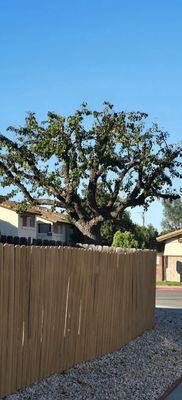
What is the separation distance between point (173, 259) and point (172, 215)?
62355 millimetres

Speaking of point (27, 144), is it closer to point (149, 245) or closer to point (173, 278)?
point (173, 278)

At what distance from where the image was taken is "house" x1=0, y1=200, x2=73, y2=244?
58062 mm

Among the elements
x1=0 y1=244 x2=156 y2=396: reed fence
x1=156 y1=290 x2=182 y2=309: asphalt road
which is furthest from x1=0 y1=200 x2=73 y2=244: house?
x1=0 y1=244 x2=156 y2=396: reed fence

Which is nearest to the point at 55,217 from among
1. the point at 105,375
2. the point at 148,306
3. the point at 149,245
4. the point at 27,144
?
the point at 149,245

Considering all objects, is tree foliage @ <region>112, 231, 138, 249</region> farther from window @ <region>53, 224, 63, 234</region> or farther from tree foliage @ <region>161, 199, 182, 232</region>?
tree foliage @ <region>161, 199, 182, 232</region>

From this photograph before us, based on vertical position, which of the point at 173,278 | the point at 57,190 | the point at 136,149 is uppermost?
the point at 136,149

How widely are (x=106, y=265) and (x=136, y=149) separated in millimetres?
8632

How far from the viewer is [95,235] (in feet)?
62.3

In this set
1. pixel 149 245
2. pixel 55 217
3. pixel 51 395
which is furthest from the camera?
pixel 149 245

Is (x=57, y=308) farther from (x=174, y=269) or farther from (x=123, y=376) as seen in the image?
(x=174, y=269)

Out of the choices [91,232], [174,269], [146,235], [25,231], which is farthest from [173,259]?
[91,232]

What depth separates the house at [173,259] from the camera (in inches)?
2093

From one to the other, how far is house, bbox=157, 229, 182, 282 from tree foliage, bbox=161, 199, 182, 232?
60.7 m

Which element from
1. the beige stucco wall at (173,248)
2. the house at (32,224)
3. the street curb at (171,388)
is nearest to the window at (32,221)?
the house at (32,224)
